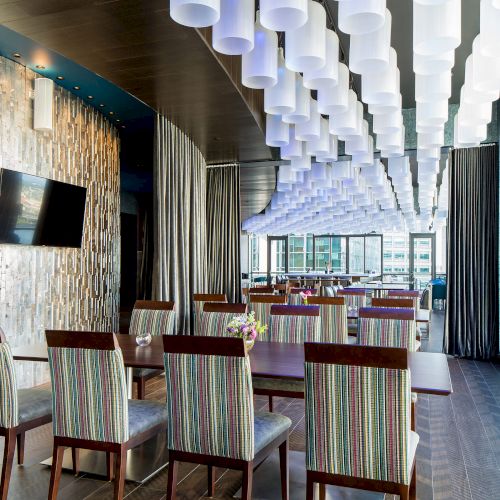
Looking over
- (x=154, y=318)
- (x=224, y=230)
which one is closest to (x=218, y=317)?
(x=154, y=318)

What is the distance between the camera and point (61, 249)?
5641 millimetres

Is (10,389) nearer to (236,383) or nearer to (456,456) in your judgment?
(236,383)

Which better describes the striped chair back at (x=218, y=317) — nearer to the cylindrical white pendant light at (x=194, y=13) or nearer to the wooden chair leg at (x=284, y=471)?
the wooden chair leg at (x=284, y=471)

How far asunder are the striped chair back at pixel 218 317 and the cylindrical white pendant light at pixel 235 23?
8.03 ft

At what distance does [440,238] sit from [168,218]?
15421mm

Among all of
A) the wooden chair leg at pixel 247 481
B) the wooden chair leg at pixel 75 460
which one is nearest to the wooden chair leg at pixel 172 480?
the wooden chair leg at pixel 247 481

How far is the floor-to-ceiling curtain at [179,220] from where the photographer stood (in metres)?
5.80

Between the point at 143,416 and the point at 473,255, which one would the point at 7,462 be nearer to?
the point at 143,416

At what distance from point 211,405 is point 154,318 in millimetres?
2229

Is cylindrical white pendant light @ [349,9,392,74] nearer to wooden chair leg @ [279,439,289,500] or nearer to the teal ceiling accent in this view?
wooden chair leg @ [279,439,289,500]

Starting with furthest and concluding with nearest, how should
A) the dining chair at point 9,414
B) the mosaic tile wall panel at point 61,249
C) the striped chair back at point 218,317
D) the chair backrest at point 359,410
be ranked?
the mosaic tile wall panel at point 61,249, the striped chair back at point 218,317, the dining chair at point 9,414, the chair backrest at point 359,410

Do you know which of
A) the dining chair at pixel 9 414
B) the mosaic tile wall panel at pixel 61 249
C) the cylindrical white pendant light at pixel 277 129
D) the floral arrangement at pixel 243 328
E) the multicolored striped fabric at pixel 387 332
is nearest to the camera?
the dining chair at pixel 9 414

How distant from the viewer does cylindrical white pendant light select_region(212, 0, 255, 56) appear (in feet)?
7.25

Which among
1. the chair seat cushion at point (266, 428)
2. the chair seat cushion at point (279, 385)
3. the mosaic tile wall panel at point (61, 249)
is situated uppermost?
the mosaic tile wall panel at point (61, 249)
